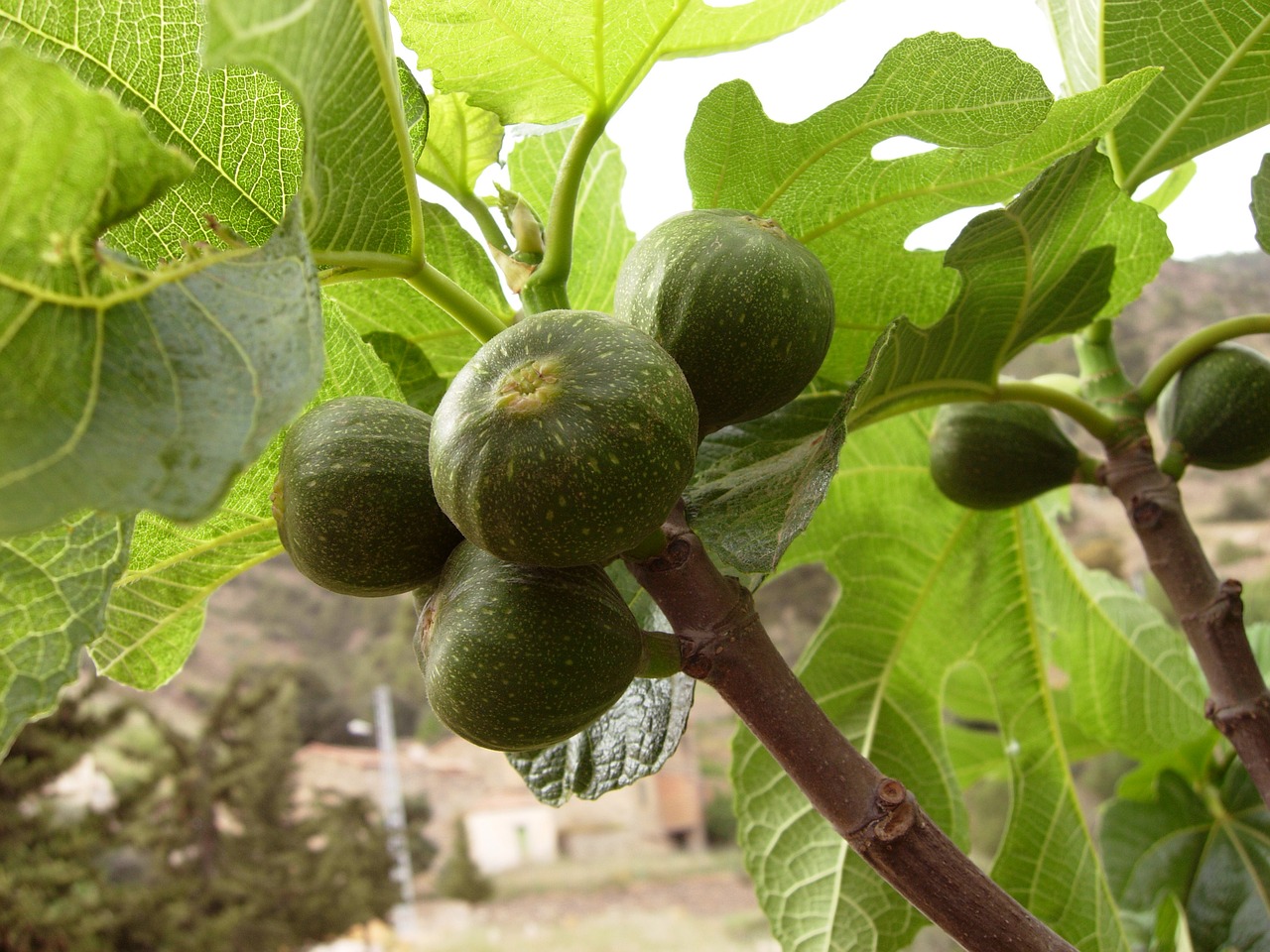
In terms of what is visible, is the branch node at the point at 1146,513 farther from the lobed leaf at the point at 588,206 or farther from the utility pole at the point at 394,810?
the utility pole at the point at 394,810

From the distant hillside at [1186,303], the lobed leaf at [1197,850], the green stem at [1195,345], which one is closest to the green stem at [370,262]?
the green stem at [1195,345]

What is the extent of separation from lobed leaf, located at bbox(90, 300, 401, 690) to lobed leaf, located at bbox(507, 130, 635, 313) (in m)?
0.24

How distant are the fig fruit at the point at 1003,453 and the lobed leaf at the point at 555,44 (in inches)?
14.1

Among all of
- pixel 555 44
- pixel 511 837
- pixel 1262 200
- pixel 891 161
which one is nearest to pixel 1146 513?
pixel 1262 200

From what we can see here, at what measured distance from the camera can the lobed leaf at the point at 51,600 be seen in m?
0.43

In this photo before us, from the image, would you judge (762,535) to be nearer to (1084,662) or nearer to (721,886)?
(1084,662)

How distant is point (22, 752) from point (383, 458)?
7765 mm

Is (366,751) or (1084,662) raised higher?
(1084,662)

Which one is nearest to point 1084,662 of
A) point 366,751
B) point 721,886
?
point 721,886

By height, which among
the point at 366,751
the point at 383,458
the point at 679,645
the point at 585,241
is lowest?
the point at 366,751

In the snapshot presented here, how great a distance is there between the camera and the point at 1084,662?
3.87 ft

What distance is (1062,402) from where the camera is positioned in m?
0.84

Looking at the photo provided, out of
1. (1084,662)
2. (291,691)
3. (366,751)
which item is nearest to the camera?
(1084,662)

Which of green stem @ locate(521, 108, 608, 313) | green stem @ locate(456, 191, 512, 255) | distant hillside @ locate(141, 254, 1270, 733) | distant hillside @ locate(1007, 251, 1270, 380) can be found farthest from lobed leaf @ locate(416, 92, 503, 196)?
distant hillside @ locate(141, 254, 1270, 733)
